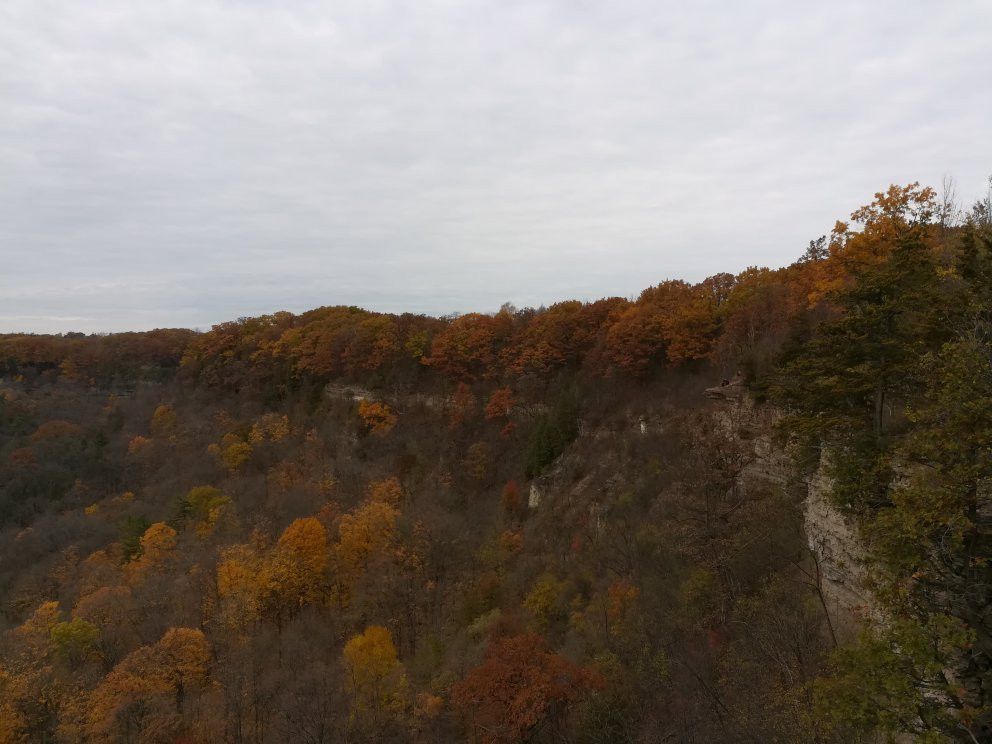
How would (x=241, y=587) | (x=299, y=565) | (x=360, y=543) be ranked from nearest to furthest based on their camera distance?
(x=241, y=587), (x=299, y=565), (x=360, y=543)

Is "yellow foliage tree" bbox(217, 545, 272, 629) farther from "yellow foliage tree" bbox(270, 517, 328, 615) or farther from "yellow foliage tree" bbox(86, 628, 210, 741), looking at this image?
"yellow foliage tree" bbox(86, 628, 210, 741)

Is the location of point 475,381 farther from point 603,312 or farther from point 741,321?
point 741,321

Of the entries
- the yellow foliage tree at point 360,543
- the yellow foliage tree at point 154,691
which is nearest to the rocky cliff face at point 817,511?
the yellow foliage tree at point 360,543

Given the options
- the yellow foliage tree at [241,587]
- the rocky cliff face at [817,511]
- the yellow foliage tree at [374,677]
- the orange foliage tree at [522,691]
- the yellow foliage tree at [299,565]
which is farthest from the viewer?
the yellow foliage tree at [299,565]

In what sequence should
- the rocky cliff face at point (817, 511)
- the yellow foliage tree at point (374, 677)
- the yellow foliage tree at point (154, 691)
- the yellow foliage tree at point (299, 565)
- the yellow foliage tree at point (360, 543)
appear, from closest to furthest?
the rocky cliff face at point (817, 511) < the yellow foliage tree at point (154, 691) < the yellow foliage tree at point (374, 677) < the yellow foliage tree at point (299, 565) < the yellow foliage tree at point (360, 543)

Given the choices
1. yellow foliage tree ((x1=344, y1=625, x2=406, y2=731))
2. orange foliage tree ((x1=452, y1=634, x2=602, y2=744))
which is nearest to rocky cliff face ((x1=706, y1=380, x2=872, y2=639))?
orange foliage tree ((x1=452, y1=634, x2=602, y2=744))

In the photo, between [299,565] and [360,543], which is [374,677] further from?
[299,565]

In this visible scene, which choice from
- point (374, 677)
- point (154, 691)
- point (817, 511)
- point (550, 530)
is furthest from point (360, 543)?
point (817, 511)

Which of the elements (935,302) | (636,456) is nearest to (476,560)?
(636,456)

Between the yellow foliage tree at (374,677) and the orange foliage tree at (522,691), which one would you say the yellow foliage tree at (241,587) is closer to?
the yellow foliage tree at (374,677)
